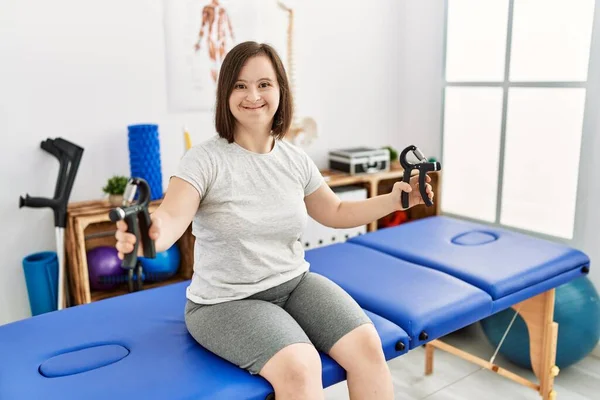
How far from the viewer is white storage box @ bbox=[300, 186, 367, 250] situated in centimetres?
278

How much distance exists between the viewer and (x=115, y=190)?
236 centimetres

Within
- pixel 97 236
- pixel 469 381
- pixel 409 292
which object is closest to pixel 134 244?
pixel 409 292

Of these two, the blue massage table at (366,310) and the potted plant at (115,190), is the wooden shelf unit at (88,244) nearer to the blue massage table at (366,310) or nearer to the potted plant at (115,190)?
the potted plant at (115,190)

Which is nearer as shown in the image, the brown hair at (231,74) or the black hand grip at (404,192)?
the brown hair at (231,74)

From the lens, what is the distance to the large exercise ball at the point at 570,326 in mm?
2271

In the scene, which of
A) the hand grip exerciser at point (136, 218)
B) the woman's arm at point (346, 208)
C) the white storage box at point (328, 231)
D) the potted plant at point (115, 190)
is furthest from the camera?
the white storage box at point (328, 231)

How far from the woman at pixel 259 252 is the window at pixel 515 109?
130 cm

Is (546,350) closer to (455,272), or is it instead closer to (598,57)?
(455,272)

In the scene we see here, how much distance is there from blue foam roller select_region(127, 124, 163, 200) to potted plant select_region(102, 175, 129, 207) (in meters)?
0.09

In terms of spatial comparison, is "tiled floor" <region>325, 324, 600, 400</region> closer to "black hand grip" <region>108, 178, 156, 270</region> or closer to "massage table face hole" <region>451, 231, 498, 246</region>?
"massage table face hole" <region>451, 231, 498, 246</region>

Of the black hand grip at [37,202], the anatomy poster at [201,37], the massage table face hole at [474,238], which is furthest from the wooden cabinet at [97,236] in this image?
the massage table face hole at [474,238]

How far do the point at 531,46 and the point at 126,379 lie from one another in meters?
2.28

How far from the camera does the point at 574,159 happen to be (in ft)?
8.40

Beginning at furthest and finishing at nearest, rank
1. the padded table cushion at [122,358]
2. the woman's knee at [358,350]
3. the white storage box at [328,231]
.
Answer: the white storage box at [328,231]
the woman's knee at [358,350]
the padded table cushion at [122,358]
